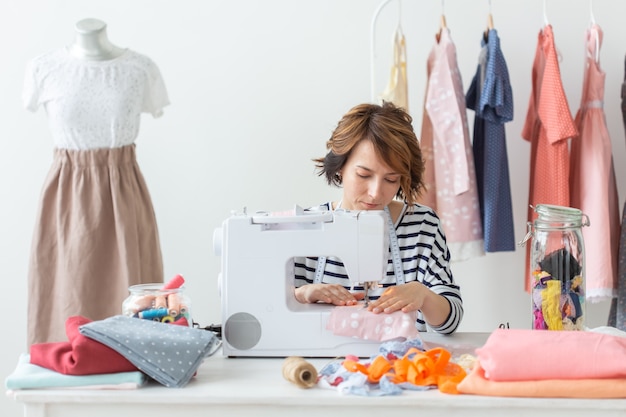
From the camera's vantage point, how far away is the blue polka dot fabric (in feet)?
11.2

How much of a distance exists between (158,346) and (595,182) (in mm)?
2255

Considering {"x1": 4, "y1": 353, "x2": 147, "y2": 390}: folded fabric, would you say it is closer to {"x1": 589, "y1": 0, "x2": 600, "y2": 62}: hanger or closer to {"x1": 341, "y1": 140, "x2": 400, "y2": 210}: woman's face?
{"x1": 341, "y1": 140, "x2": 400, "y2": 210}: woman's face

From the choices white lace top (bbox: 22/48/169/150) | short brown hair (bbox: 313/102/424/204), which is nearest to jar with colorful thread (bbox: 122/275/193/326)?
short brown hair (bbox: 313/102/424/204)

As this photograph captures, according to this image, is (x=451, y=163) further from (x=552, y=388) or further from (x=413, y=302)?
(x=552, y=388)

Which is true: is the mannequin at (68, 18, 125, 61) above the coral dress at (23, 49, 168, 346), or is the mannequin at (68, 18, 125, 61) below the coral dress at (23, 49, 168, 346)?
above

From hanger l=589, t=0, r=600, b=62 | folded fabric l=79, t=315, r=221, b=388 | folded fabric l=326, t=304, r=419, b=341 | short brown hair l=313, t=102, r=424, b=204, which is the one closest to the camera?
folded fabric l=79, t=315, r=221, b=388

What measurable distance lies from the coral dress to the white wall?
0.71 meters

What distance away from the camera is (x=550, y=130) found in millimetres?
3412

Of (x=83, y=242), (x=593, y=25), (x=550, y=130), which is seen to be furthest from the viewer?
(x=593, y=25)

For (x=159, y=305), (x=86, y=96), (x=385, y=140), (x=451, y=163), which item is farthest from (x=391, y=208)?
(x=86, y=96)

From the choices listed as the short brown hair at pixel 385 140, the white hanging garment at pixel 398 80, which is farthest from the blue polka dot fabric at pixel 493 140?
the short brown hair at pixel 385 140

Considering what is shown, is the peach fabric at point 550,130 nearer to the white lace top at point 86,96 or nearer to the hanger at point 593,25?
the hanger at point 593,25

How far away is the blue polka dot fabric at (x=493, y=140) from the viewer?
3.42 meters

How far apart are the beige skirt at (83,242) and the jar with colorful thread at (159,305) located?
3.89 feet
